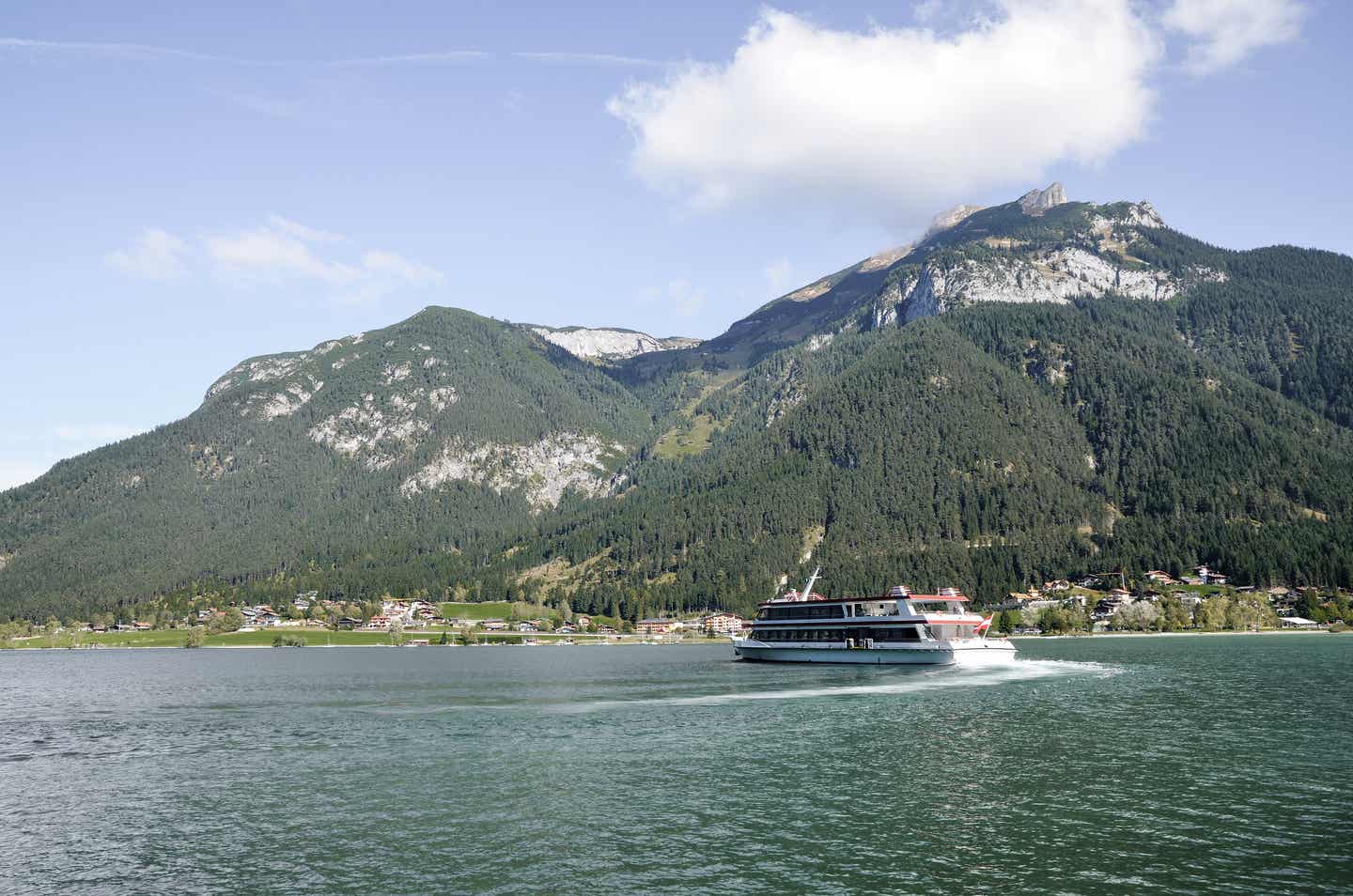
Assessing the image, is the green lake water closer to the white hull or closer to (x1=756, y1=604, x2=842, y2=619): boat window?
the white hull

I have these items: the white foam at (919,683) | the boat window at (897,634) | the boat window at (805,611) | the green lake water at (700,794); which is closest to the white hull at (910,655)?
the boat window at (897,634)

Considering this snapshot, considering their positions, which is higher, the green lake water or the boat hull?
the green lake water

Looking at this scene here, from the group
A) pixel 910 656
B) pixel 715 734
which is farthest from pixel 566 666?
pixel 715 734

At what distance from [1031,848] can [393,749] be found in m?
47.2

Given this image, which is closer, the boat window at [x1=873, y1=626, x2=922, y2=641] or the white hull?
the white hull

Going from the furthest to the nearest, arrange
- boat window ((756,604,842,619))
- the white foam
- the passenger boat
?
boat window ((756,604,842,619)) → the passenger boat → the white foam

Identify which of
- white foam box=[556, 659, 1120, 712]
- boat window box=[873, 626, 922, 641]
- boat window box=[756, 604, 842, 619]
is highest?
boat window box=[756, 604, 842, 619]

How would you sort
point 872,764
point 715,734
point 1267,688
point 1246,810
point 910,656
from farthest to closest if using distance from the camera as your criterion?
point 910,656
point 1267,688
point 715,734
point 872,764
point 1246,810

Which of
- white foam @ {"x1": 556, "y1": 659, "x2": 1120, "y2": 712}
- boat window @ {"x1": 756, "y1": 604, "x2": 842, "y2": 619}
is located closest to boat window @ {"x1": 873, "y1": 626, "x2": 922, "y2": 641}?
white foam @ {"x1": 556, "y1": 659, "x2": 1120, "y2": 712}

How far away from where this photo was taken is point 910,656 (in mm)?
151750

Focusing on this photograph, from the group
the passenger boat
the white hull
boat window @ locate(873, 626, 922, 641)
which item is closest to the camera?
the white hull

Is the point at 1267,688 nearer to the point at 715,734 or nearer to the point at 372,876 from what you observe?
the point at 715,734

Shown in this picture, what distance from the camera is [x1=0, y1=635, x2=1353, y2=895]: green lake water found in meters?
38.4

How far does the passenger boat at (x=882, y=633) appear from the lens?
494 feet
